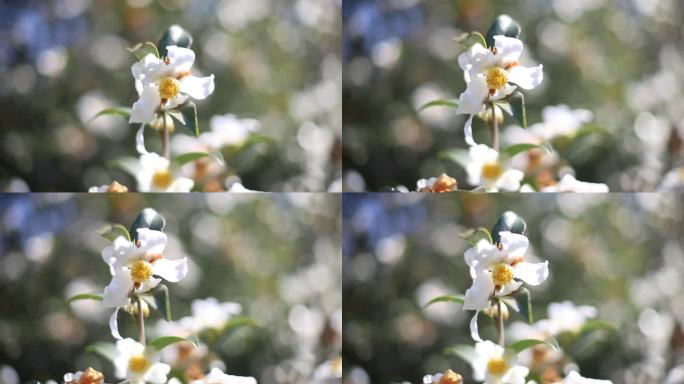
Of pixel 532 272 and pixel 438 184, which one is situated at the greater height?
pixel 438 184

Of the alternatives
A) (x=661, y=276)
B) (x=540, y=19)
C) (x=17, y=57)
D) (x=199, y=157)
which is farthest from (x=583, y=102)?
(x=17, y=57)

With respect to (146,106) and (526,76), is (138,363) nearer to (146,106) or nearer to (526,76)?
(146,106)

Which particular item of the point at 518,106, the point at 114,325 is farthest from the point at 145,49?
the point at 518,106

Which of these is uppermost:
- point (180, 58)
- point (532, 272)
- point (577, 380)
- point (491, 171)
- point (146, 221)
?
point (180, 58)

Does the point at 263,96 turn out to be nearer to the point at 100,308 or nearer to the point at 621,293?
the point at 100,308

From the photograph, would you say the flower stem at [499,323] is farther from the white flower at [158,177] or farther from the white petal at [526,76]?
the white flower at [158,177]

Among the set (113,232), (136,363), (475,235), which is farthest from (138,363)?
(475,235)

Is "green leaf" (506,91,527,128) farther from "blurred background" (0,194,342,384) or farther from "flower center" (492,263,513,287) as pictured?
"blurred background" (0,194,342,384)
